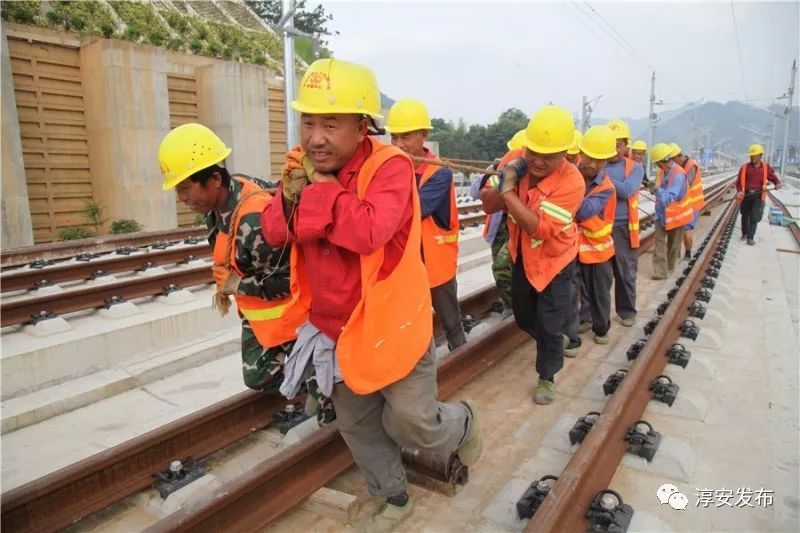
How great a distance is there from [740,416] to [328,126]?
329 cm

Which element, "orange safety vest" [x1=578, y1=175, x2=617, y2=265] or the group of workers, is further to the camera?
"orange safety vest" [x1=578, y1=175, x2=617, y2=265]

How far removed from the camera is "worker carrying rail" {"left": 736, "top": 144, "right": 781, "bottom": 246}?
36.9 feet

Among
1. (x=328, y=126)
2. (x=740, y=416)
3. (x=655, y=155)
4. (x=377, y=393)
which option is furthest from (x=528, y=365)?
(x=655, y=155)

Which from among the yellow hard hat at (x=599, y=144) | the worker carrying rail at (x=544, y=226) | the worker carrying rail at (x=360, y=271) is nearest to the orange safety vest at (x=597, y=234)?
the yellow hard hat at (x=599, y=144)

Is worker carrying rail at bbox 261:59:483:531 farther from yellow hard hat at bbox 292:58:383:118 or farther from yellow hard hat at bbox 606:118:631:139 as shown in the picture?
yellow hard hat at bbox 606:118:631:139

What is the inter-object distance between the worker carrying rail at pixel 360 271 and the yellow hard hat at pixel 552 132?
1.65 metres

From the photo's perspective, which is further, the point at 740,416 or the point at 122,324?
the point at 122,324

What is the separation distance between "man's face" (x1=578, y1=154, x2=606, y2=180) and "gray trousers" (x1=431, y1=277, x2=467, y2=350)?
159 cm

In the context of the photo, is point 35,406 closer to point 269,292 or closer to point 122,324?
point 122,324

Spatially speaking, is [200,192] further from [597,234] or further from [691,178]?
[691,178]

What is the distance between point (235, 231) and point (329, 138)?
3.34 feet

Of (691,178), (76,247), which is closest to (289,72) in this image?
(76,247)

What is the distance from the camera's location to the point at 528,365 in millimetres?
4723

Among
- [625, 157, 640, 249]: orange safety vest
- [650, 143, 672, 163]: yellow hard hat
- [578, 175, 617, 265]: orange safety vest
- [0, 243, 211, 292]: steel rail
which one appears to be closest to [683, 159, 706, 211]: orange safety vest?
[650, 143, 672, 163]: yellow hard hat
